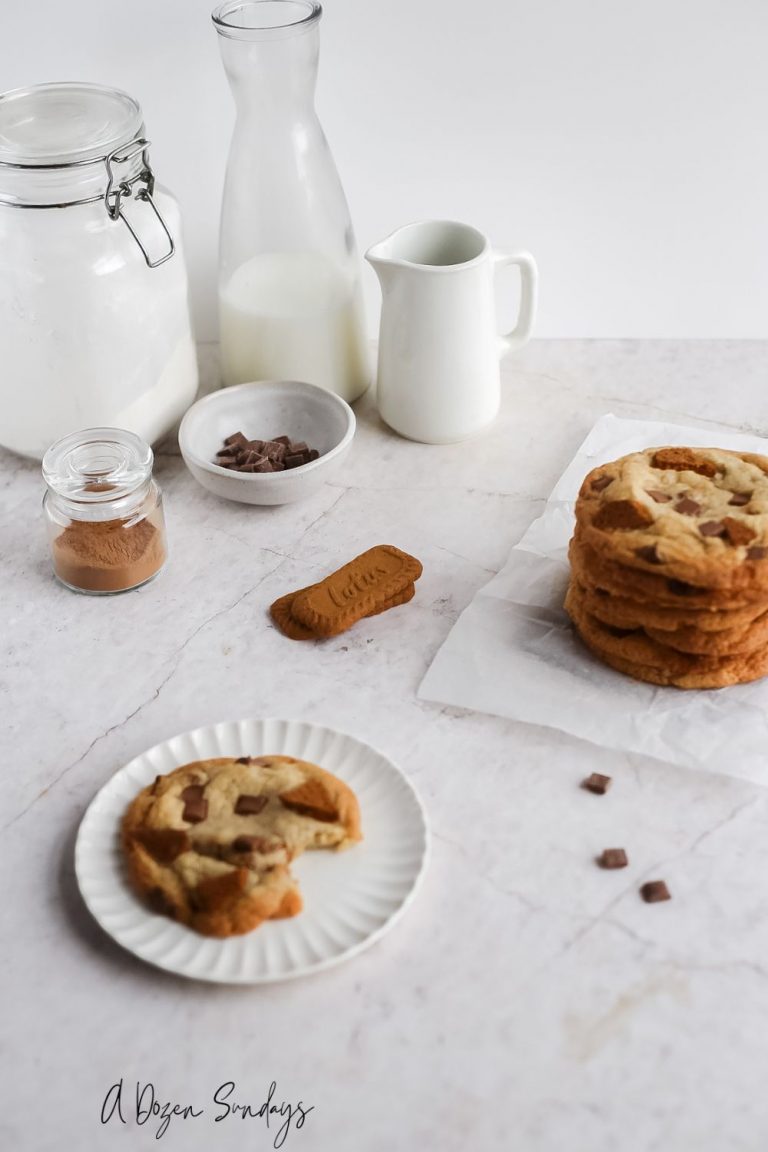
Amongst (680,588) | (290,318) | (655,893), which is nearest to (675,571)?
(680,588)

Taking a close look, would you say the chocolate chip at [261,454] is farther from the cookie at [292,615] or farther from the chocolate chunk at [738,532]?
the chocolate chunk at [738,532]

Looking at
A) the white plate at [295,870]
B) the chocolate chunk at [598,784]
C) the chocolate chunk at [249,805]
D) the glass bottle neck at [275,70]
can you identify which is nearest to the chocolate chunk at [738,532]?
the chocolate chunk at [598,784]

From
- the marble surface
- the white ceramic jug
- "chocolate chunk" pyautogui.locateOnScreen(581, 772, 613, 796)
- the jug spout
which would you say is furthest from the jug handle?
"chocolate chunk" pyautogui.locateOnScreen(581, 772, 613, 796)

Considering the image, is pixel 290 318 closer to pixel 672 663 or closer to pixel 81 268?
pixel 81 268

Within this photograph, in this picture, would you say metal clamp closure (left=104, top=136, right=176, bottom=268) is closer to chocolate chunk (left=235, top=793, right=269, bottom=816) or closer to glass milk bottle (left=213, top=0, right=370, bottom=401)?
glass milk bottle (left=213, top=0, right=370, bottom=401)

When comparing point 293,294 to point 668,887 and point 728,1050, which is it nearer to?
point 668,887

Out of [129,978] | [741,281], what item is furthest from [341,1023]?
[741,281]
